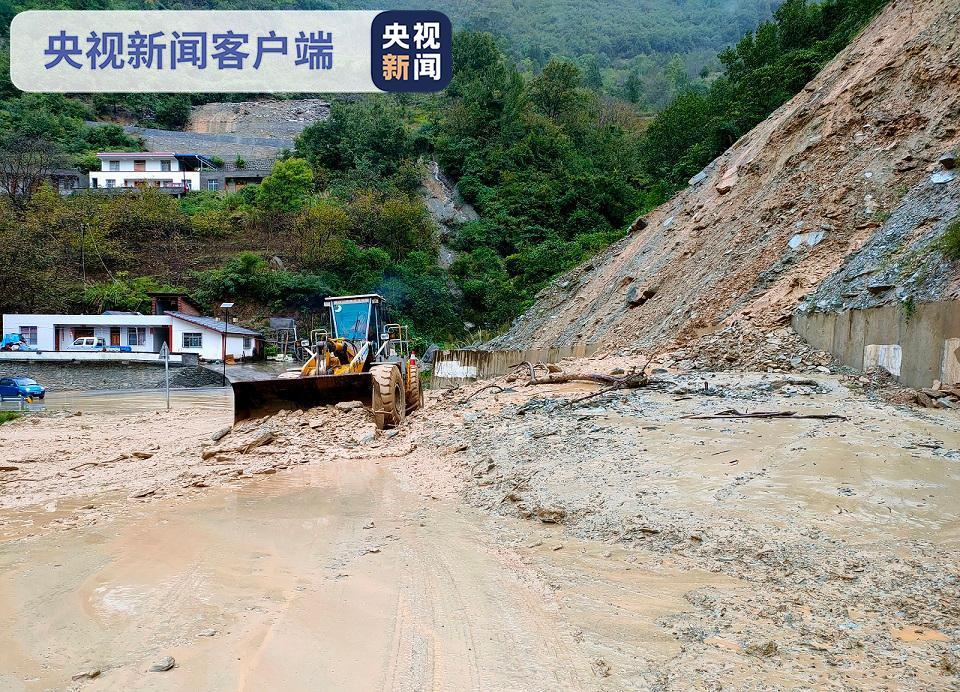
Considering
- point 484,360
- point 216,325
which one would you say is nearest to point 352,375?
point 484,360

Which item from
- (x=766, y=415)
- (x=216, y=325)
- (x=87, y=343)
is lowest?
(x=87, y=343)

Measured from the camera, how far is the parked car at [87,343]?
37431 mm

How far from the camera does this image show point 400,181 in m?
51.6

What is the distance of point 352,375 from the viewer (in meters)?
11.8

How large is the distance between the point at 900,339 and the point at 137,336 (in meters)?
38.6

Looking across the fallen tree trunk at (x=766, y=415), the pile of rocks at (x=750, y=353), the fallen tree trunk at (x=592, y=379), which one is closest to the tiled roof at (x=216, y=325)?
the fallen tree trunk at (x=592, y=379)

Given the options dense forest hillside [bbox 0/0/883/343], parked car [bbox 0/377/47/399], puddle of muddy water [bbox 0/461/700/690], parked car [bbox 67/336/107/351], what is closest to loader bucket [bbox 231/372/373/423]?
puddle of muddy water [bbox 0/461/700/690]

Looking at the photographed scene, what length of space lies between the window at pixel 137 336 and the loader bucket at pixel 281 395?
30762 millimetres

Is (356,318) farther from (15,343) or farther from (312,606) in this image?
(15,343)

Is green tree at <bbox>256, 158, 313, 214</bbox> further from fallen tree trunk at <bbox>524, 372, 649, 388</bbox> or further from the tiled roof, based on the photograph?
fallen tree trunk at <bbox>524, 372, 649, 388</bbox>

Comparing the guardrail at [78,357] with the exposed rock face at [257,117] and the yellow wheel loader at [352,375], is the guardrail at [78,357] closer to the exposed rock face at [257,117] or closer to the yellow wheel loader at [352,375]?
the yellow wheel loader at [352,375]

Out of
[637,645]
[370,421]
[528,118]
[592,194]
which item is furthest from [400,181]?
[637,645]

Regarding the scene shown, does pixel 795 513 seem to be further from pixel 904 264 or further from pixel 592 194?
pixel 592 194

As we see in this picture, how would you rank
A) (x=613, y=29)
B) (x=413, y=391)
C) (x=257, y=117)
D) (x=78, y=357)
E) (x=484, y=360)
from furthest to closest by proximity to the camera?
(x=613, y=29) < (x=257, y=117) < (x=78, y=357) < (x=484, y=360) < (x=413, y=391)
